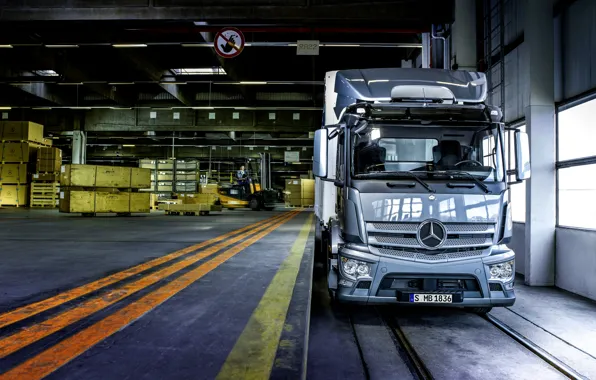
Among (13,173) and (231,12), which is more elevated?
(231,12)

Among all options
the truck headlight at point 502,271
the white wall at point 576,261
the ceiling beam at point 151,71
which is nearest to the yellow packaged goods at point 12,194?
the ceiling beam at point 151,71

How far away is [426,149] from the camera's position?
12.2 ft

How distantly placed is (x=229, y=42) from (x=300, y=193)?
23042 millimetres

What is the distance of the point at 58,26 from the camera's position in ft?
30.9

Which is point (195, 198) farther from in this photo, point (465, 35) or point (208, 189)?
point (465, 35)

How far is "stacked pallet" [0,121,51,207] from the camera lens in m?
18.8

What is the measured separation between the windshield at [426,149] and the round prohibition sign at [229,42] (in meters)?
6.56

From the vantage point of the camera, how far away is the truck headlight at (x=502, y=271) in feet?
10.9

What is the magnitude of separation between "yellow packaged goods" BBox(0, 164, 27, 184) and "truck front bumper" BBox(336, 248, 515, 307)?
22.0 meters

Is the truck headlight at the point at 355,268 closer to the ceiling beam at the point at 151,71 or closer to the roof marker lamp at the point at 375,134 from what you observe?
the roof marker lamp at the point at 375,134

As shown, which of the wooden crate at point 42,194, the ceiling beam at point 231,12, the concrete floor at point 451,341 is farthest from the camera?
the wooden crate at point 42,194

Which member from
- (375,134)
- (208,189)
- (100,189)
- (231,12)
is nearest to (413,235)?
(375,134)

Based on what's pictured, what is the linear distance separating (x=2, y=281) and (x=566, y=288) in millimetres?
6945

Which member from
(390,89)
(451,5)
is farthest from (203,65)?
(390,89)
